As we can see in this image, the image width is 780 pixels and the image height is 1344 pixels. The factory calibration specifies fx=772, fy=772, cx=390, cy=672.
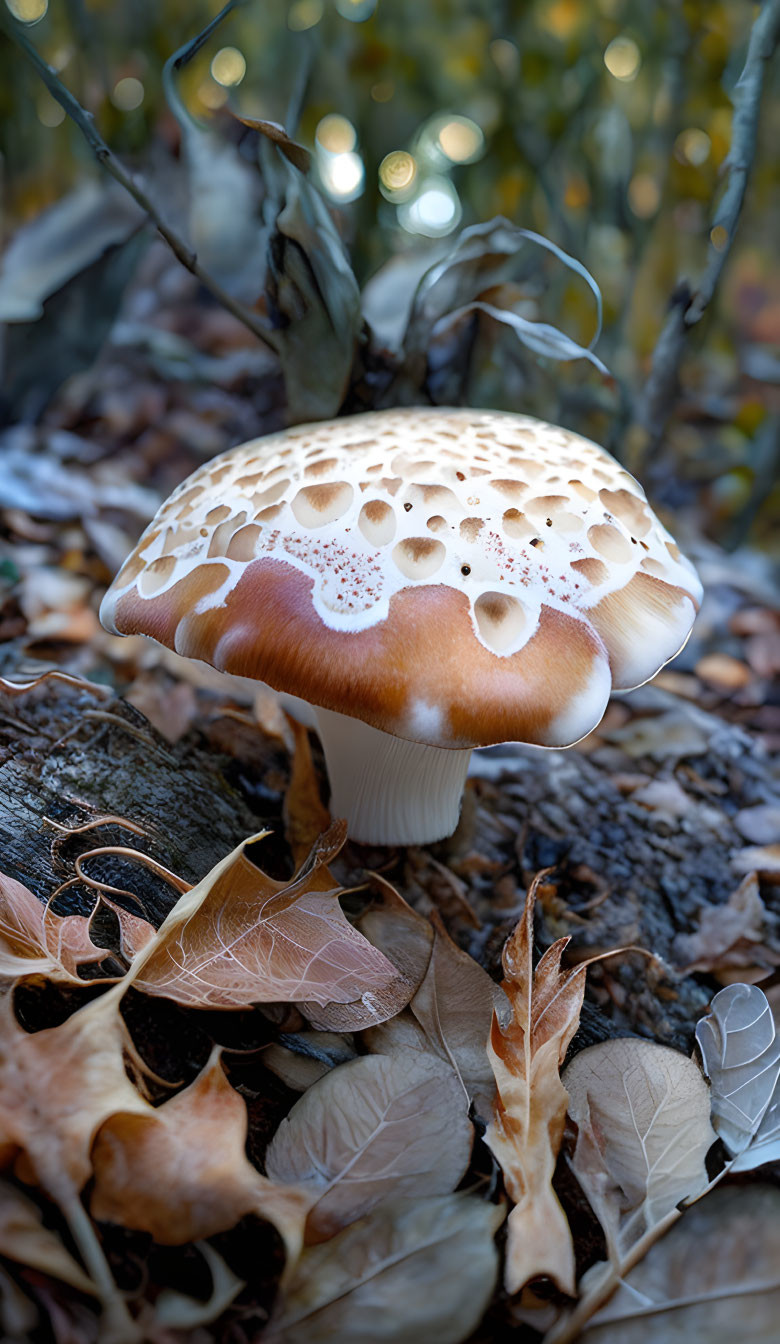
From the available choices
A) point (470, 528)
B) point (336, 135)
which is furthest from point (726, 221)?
point (336, 135)

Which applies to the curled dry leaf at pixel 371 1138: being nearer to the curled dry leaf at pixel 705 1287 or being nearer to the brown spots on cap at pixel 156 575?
the curled dry leaf at pixel 705 1287

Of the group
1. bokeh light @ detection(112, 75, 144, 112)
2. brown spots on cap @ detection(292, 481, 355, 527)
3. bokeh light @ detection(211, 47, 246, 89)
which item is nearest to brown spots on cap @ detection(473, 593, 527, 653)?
brown spots on cap @ detection(292, 481, 355, 527)

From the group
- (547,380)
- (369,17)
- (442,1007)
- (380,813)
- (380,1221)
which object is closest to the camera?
(380,1221)

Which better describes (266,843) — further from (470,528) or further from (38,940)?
(470,528)

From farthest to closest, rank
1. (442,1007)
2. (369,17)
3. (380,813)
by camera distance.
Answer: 1. (369,17)
2. (380,813)
3. (442,1007)

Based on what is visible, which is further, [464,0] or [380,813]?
[464,0]

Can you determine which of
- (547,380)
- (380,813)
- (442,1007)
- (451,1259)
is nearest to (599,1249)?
(451,1259)

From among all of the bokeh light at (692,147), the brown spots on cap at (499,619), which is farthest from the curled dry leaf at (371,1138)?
the bokeh light at (692,147)

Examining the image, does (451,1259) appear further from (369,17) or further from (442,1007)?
(369,17)
